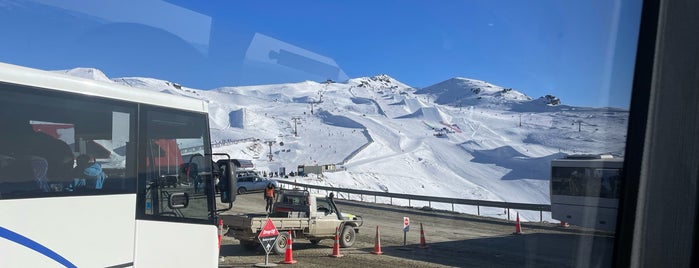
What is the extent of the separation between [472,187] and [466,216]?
1716cm

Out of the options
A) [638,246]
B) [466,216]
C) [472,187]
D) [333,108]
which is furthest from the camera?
[333,108]

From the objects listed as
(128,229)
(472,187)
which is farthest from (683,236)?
(472,187)

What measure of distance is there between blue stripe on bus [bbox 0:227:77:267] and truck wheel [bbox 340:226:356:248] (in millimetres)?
11435

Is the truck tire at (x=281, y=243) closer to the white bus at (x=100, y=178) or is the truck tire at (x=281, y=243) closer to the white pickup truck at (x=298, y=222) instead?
the white pickup truck at (x=298, y=222)

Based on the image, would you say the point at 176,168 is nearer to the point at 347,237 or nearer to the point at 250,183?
the point at 347,237

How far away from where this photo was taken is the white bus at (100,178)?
444 centimetres

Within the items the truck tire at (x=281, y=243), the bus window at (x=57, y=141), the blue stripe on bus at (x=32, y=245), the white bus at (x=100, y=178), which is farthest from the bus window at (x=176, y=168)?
the truck tire at (x=281, y=243)

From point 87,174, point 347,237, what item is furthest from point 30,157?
point 347,237

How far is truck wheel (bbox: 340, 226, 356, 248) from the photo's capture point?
15.8 metres

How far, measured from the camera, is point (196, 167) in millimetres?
6660

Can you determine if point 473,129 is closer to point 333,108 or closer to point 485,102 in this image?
point 485,102

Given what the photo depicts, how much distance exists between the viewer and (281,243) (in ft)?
46.8

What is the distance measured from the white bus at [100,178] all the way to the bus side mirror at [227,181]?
19mm

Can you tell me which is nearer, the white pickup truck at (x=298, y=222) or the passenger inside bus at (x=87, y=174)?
the passenger inside bus at (x=87, y=174)
